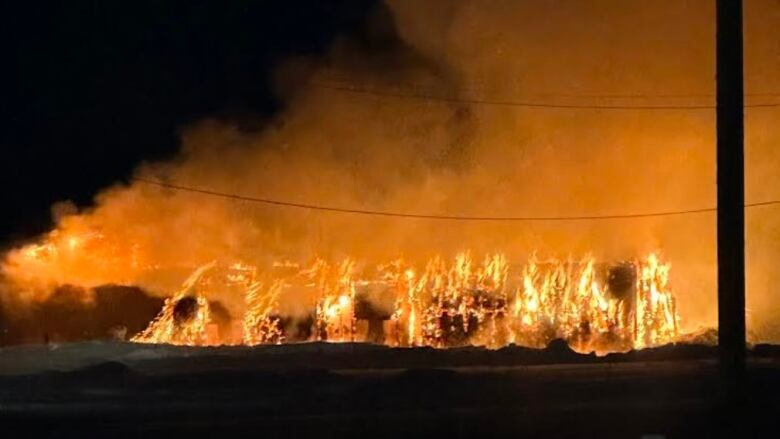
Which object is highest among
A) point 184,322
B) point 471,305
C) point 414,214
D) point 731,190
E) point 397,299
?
point 414,214

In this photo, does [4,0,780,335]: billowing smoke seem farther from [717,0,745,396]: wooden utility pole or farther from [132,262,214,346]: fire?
[717,0,745,396]: wooden utility pole

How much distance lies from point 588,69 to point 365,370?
42.9ft

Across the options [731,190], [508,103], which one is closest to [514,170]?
[508,103]

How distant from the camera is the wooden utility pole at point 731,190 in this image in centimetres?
1083

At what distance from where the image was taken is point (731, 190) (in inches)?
428

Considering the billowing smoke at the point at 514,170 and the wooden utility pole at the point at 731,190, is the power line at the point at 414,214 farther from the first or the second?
the wooden utility pole at the point at 731,190

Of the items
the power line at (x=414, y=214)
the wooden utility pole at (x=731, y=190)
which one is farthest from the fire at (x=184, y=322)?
the wooden utility pole at (x=731, y=190)

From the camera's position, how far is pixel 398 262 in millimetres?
27531

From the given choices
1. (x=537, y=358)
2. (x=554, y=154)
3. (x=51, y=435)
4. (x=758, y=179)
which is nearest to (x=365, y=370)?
(x=537, y=358)

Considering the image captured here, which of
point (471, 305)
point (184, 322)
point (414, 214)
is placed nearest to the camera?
point (184, 322)

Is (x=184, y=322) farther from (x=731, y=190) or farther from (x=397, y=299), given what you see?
(x=731, y=190)

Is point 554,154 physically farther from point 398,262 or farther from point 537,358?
point 537,358

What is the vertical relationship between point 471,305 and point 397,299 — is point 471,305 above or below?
below

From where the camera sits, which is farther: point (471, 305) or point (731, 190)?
point (471, 305)
